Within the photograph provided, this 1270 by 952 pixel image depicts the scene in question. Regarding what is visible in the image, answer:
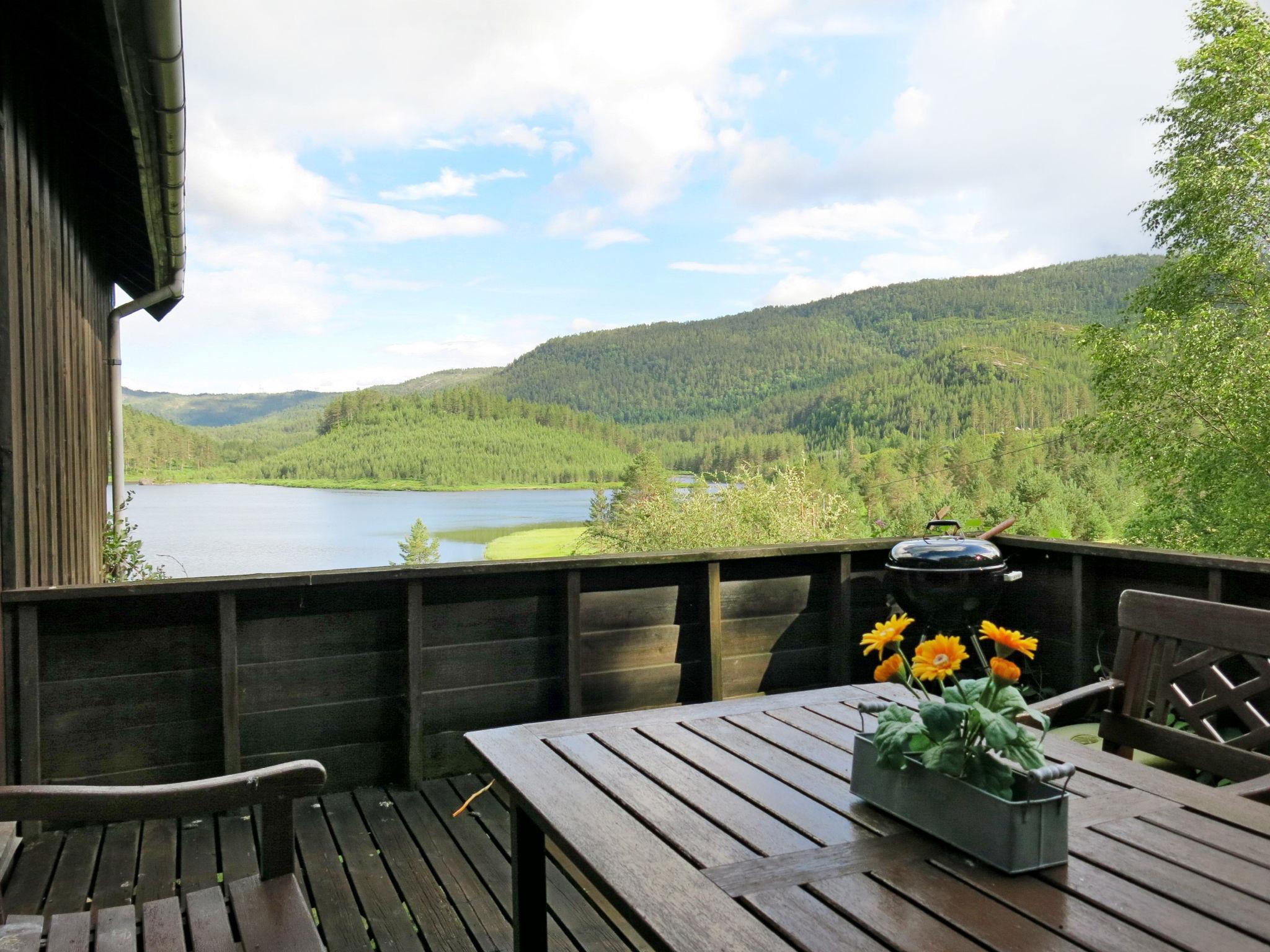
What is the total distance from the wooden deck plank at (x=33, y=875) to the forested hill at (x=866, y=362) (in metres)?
9.81

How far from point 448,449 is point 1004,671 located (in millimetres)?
8304

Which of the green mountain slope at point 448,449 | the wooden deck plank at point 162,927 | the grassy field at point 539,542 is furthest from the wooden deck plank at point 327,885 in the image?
the grassy field at point 539,542

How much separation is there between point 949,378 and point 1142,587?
45.3 ft

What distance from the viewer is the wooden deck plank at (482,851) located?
78.3 inches

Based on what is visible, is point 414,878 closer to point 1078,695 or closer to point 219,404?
point 1078,695

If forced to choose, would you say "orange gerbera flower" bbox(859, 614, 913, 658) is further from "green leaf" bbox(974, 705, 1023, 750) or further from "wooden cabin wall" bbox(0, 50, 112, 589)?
"wooden cabin wall" bbox(0, 50, 112, 589)

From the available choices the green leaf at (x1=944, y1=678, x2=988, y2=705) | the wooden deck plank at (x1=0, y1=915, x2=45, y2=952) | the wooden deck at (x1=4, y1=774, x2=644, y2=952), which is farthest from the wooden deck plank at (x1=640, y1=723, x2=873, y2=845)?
the wooden deck plank at (x1=0, y1=915, x2=45, y2=952)

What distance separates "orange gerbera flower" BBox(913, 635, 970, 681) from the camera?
1104mm

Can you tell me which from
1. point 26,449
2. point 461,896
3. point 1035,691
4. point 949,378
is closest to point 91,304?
point 26,449

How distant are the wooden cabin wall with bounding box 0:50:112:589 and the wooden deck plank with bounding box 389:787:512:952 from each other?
131 centimetres

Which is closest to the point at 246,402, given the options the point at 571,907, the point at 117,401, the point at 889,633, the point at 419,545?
the point at 419,545

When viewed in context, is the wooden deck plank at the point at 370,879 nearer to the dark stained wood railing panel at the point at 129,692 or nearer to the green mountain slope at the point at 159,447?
the dark stained wood railing panel at the point at 129,692

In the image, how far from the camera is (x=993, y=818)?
3.51ft

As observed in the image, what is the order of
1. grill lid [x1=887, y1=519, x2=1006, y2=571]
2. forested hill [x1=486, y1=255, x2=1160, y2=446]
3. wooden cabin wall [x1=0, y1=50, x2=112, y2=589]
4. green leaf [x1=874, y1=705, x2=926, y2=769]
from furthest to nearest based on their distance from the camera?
forested hill [x1=486, y1=255, x2=1160, y2=446] < grill lid [x1=887, y1=519, x2=1006, y2=571] < wooden cabin wall [x1=0, y1=50, x2=112, y2=589] < green leaf [x1=874, y1=705, x2=926, y2=769]
